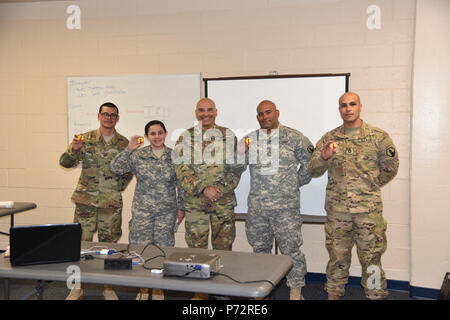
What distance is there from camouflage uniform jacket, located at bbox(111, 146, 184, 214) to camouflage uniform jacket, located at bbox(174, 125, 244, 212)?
110 millimetres

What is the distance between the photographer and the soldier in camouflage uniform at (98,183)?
11.9ft

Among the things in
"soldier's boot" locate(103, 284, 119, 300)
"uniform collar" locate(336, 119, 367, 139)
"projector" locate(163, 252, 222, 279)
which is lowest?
"soldier's boot" locate(103, 284, 119, 300)

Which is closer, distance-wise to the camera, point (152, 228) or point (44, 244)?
point (44, 244)

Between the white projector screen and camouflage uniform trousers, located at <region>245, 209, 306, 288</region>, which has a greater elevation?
the white projector screen

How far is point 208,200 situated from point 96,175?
100 centimetres

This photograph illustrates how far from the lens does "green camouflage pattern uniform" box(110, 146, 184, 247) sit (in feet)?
11.4

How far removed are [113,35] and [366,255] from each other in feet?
10.6

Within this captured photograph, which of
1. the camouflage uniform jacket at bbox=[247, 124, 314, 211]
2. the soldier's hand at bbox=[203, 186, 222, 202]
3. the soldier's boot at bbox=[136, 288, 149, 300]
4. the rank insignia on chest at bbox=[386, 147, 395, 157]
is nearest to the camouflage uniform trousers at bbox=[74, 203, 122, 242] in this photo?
the soldier's boot at bbox=[136, 288, 149, 300]

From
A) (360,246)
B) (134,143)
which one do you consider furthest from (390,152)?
(134,143)

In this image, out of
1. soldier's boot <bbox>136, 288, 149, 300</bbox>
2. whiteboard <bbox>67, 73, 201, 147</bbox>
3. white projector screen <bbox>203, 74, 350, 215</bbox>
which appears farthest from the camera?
whiteboard <bbox>67, 73, 201, 147</bbox>

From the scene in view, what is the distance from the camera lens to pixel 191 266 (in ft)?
6.61

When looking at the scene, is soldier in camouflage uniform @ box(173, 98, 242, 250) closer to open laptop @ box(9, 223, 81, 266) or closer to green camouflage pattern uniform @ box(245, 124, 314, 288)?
green camouflage pattern uniform @ box(245, 124, 314, 288)

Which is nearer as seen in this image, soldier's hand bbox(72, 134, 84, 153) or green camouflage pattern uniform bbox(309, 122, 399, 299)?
green camouflage pattern uniform bbox(309, 122, 399, 299)

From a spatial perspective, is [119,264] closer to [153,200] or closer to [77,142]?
[153,200]
